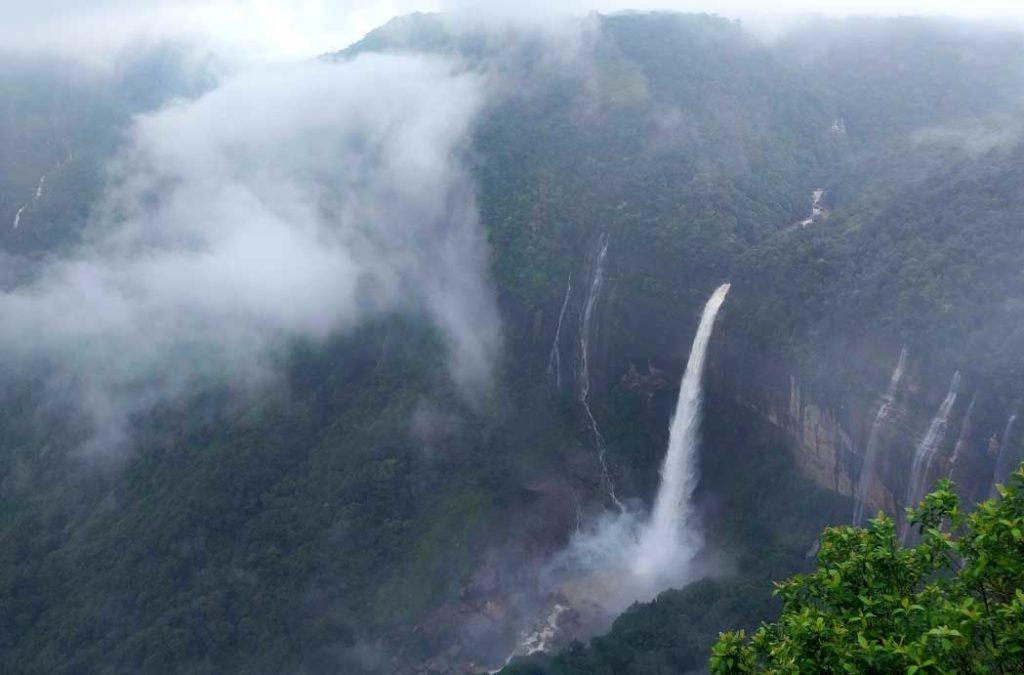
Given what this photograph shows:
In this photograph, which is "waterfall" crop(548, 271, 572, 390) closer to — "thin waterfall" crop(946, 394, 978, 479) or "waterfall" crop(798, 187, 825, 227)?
"waterfall" crop(798, 187, 825, 227)

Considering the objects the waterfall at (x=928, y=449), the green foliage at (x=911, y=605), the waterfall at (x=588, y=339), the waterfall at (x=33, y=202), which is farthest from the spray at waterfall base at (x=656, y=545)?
the waterfall at (x=33, y=202)

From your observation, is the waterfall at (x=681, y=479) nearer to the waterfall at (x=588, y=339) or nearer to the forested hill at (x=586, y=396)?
the forested hill at (x=586, y=396)

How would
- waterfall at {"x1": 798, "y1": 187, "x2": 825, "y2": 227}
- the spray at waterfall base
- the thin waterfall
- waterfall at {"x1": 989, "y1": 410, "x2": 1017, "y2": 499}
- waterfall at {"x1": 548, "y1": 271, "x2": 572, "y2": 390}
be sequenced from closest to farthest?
waterfall at {"x1": 989, "y1": 410, "x2": 1017, "y2": 499}, the thin waterfall, the spray at waterfall base, waterfall at {"x1": 798, "y1": 187, "x2": 825, "y2": 227}, waterfall at {"x1": 548, "y1": 271, "x2": 572, "y2": 390}

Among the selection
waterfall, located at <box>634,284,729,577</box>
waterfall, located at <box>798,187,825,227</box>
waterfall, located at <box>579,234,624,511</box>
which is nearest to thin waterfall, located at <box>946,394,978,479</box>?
waterfall, located at <box>634,284,729,577</box>

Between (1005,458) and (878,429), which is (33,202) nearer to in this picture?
(878,429)

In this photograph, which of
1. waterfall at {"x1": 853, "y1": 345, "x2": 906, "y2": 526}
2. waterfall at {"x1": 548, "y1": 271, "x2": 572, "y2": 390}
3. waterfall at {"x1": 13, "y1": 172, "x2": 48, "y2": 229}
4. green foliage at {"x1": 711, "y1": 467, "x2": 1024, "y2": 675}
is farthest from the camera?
waterfall at {"x1": 13, "y1": 172, "x2": 48, "y2": 229}

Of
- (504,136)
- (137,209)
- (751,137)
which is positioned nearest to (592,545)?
(751,137)
